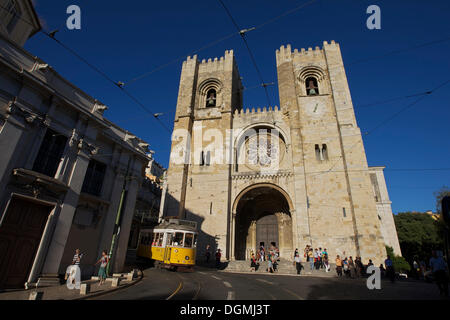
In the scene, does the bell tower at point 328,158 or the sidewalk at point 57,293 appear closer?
the sidewalk at point 57,293

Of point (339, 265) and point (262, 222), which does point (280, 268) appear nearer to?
point (339, 265)

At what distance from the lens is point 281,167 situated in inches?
832

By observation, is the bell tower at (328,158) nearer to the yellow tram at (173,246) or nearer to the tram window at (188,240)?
the tram window at (188,240)

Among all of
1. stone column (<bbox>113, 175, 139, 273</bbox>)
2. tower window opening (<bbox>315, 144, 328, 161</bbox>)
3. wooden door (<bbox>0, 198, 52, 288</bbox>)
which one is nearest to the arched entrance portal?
tower window opening (<bbox>315, 144, 328, 161</bbox>)

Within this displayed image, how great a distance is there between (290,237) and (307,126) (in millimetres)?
10153

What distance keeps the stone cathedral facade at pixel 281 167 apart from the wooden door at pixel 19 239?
1233 centimetres

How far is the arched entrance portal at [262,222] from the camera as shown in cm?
2067

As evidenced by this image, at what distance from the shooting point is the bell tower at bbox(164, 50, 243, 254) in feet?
67.2

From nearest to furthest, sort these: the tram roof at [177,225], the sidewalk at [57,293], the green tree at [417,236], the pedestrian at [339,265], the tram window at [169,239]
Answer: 1. the sidewalk at [57,293]
2. the tram window at [169,239]
3. the tram roof at [177,225]
4. the pedestrian at [339,265]
5. the green tree at [417,236]

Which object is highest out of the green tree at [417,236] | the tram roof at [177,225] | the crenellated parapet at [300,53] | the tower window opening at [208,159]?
the crenellated parapet at [300,53]

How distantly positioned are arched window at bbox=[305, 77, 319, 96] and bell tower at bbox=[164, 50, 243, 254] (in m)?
7.98

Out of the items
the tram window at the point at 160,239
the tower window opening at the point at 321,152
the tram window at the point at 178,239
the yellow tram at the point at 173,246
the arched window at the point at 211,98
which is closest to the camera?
the yellow tram at the point at 173,246

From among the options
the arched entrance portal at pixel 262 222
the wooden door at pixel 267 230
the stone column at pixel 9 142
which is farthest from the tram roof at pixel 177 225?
the wooden door at pixel 267 230

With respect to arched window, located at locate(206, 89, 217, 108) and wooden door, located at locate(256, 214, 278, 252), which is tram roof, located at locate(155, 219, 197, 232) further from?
arched window, located at locate(206, 89, 217, 108)
